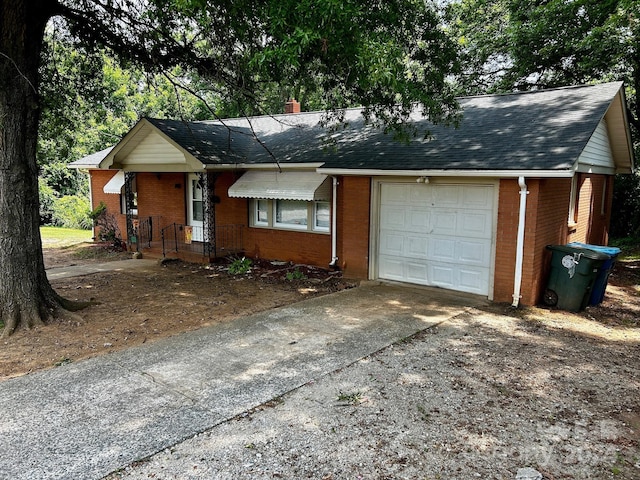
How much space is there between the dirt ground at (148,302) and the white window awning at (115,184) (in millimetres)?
2885

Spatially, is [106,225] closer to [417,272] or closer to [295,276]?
[295,276]

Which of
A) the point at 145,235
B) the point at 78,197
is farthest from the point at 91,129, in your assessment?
the point at 145,235

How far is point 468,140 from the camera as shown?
9.96 meters

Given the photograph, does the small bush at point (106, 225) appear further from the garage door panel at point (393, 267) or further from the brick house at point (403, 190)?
the garage door panel at point (393, 267)

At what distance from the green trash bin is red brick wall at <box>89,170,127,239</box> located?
14.2 m

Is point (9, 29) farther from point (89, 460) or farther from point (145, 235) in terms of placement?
point (145, 235)

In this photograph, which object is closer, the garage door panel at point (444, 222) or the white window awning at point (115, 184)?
the garage door panel at point (444, 222)

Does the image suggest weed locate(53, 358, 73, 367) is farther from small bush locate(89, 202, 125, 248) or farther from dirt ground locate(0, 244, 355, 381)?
small bush locate(89, 202, 125, 248)

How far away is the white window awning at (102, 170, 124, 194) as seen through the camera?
52.7ft

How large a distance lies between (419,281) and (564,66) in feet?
45.8

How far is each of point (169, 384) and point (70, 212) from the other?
73.0 feet

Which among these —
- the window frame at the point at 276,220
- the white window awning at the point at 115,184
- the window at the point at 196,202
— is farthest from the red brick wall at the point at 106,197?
the window frame at the point at 276,220

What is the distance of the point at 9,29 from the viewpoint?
23.9ft

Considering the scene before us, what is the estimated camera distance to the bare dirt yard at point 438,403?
3.70m
